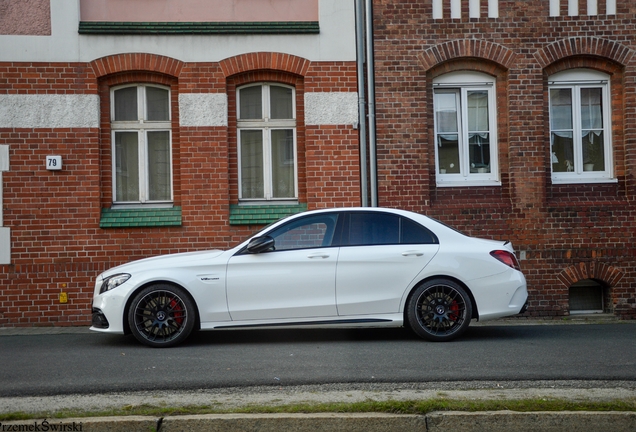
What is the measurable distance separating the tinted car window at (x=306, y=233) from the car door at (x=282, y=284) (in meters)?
0.10

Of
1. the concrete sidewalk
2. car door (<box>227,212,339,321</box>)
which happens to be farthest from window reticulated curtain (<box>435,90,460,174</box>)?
the concrete sidewalk

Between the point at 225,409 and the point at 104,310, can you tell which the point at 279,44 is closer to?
the point at 104,310

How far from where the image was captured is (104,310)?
29.6 feet

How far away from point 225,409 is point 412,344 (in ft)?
12.2

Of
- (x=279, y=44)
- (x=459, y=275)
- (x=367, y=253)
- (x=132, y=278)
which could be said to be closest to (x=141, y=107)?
(x=279, y=44)

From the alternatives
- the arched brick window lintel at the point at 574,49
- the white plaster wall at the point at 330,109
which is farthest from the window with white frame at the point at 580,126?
the white plaster wall at the point at 330,109

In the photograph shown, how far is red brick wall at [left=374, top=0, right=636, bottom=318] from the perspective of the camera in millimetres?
12836

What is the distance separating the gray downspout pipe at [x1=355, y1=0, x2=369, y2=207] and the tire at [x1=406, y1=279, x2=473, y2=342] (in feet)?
12.3

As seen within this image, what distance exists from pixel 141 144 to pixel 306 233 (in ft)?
15.8

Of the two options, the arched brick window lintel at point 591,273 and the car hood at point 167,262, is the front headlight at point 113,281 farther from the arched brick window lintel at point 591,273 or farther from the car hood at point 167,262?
the arched brick window lintel at point 591,273

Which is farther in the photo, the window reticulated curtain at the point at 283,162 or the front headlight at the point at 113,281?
the window reticulated curtain at the point at 283,162

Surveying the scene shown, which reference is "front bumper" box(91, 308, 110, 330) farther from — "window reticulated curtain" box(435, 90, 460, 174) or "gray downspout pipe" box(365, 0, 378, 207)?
"window reticulated curtain" box(435, 90, 460, 174)

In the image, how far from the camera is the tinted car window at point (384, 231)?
941 cm

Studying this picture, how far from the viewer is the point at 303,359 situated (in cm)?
798
